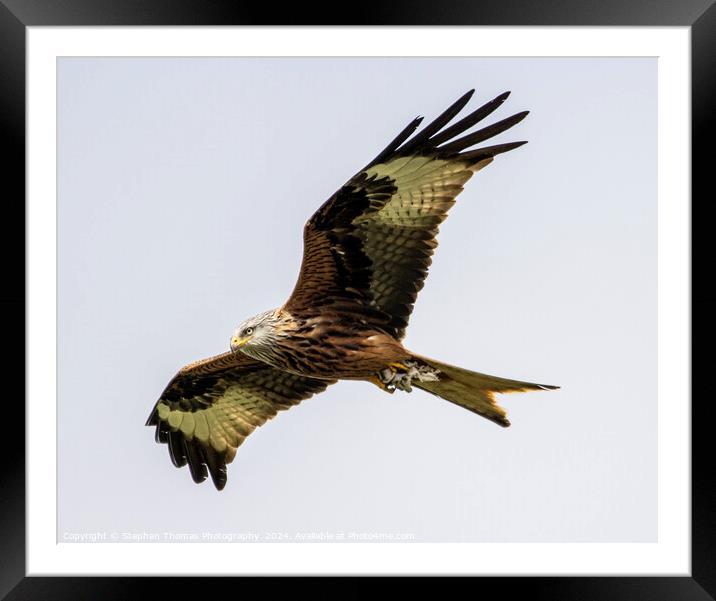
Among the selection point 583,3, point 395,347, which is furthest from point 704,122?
point 395,347

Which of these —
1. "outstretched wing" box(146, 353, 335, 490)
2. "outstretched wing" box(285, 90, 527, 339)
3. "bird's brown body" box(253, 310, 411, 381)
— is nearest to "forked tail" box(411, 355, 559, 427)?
"bird's brown body" box(253, 310, 411, 381)

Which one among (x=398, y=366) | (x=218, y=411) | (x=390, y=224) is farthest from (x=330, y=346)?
(x=218, y=411)

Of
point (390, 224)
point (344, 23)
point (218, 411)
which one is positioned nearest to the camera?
point (344, 23)

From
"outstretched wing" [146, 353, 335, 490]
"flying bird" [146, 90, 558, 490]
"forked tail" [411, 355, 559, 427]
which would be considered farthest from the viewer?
"outstretched wing" [146, 353, 335, 490]

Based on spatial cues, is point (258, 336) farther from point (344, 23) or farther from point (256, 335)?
point (344, 23)

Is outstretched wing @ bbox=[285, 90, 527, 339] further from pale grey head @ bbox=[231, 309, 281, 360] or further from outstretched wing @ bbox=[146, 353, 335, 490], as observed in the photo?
outstretched wing @ bbox=[146, 353, 335, 490]

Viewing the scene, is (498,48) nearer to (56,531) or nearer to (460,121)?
(460,121)

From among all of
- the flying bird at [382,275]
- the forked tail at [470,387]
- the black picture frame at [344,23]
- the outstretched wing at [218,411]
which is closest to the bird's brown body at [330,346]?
the flying bird at [382,275]
